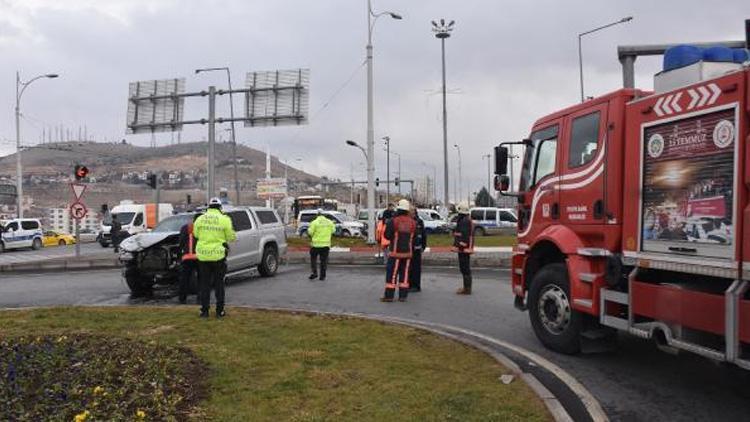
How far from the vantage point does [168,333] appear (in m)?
8.26

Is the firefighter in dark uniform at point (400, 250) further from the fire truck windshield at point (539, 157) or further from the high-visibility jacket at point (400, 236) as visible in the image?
the fire truck windshield at point (539, 157)

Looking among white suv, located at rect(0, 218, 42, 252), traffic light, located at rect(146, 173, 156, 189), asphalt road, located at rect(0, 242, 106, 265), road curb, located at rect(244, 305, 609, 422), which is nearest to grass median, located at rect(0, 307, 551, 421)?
road curb, located at rect(244, 305, 609, 422)

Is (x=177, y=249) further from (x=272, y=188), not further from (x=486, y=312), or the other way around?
(x=272, y=188)

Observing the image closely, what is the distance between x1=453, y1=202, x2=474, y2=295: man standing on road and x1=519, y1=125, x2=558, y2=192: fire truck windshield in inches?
161

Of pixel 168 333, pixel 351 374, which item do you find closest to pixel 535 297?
pixel 351 374

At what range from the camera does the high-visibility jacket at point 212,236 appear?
9984mm

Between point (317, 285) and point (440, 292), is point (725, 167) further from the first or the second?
point (317, 285)

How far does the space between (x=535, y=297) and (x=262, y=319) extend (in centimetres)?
378

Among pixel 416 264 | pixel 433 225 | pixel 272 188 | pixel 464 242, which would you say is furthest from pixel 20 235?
pixel 464 242

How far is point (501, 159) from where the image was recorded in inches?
331

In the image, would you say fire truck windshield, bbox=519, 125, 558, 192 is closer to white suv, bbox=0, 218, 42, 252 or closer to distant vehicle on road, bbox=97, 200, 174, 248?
distant vehicle on road, bbox=97, 200, 174, 248

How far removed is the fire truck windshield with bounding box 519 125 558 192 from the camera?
7969 millimetres

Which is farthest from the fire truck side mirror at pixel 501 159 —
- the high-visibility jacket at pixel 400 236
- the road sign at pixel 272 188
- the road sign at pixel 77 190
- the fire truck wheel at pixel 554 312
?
the road sign at pixel 272 188

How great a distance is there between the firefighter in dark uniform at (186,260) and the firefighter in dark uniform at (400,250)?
3549mm
